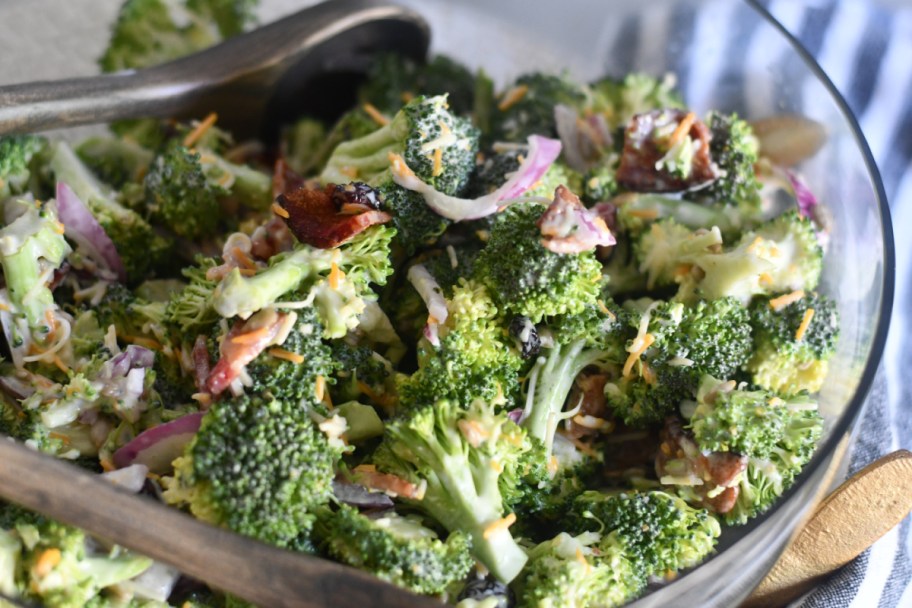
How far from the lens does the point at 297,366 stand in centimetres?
135

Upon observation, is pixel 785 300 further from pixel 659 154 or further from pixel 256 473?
pixel 256 473

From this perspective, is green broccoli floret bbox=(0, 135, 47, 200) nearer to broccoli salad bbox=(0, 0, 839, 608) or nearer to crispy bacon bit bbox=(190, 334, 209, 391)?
broccoli salad bbox=(0, 0, 839, 608)

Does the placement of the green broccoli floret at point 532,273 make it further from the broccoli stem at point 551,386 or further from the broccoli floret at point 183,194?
the broccoli floret at point 183,194

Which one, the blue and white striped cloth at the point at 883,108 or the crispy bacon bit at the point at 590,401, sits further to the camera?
the blue and white striped cloth at the point at 883,108

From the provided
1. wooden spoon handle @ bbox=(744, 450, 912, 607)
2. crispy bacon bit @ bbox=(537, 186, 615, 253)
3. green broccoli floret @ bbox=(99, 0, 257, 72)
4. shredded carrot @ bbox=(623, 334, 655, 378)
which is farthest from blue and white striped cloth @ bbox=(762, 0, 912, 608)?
green broccoli floret @ bbox=(99, 0, 257, 72)

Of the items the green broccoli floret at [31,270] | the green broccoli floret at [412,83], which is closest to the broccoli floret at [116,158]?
the green broccoli floret at [31,270]

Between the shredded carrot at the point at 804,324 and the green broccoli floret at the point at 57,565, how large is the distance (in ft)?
3.64

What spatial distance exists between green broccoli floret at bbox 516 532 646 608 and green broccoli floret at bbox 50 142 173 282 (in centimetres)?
96

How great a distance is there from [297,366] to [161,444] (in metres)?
0.25

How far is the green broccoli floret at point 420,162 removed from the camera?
5.02 feet

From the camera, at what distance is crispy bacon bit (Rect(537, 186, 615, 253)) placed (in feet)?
4.46

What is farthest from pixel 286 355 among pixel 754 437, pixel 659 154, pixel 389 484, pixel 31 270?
pixel 659 154

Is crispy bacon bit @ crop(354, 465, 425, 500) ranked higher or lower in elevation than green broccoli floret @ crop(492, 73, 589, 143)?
lower

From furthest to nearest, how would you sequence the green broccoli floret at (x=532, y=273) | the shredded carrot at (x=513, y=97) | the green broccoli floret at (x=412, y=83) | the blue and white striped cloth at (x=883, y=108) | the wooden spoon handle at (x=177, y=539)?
Result: 1. the green broccoli floret at (x=412, y=83)
2. the shredded carrot at (x=513, y=97)
3. the blue and white striped cloth at (x=883, y=108)
4. the green broccoli floret at (x=532, y=273)
5. the wooden spoon handle at (x=177, y=539)
